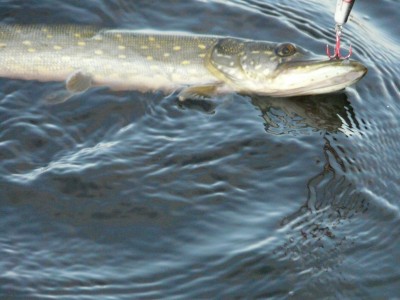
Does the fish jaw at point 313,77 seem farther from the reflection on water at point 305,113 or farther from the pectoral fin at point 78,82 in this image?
the pectoral fin at point 78,82

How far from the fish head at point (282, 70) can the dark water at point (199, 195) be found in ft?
0.66

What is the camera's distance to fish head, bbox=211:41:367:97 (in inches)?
306

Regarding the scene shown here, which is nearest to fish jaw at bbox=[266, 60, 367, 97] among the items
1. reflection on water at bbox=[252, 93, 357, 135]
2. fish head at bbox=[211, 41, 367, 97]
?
fish head at bbox=[211, 41, 367, 97]

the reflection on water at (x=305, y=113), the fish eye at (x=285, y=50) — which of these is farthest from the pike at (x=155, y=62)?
the reflection on water at (x=305, y=113)

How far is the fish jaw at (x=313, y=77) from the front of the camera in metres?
7.73

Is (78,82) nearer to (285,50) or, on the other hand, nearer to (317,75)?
(285,50)

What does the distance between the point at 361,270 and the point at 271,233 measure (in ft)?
2.33

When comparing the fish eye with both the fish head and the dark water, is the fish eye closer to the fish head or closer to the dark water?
the fish head

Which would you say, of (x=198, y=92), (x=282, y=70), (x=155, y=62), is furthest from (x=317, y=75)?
(x=155, y=62)

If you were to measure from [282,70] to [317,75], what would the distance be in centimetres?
39

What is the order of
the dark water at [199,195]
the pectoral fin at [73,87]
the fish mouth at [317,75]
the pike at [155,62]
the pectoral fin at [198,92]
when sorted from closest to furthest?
the dark water at [199,195] < the pectoral fin at [73,87] < the fish mouth at [317,75] < the pectoral fin at [198,92] < the pike at [155,62]

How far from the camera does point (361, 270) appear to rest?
601 cm

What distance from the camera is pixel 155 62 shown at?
27.1 ft

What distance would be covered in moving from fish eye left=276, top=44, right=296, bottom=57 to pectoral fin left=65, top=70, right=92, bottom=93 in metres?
1.88
